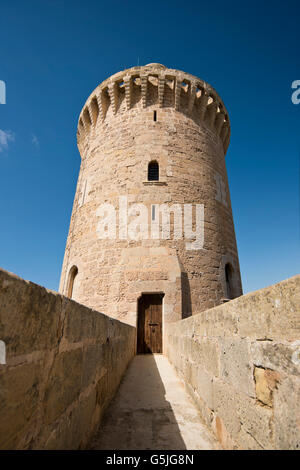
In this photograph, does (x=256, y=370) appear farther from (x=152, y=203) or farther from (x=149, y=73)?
(x=149, y=73)

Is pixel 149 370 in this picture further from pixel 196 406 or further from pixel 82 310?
pixel 82 310

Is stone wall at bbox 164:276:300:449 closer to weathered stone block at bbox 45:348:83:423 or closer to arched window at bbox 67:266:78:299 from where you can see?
weathered stone block at bbox 45:348:83:423

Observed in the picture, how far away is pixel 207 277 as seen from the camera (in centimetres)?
810

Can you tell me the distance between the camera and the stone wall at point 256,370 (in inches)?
46.1

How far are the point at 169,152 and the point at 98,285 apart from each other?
5.44 m

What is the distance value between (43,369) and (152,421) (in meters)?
1.90

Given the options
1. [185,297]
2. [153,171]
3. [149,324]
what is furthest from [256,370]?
[153,171]

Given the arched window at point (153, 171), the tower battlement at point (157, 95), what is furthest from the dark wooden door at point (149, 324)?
the tower battlement at point (157, 95)

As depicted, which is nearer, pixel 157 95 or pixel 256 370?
pixel 256 370

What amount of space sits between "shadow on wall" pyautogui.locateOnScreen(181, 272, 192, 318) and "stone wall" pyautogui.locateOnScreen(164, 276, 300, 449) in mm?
5109

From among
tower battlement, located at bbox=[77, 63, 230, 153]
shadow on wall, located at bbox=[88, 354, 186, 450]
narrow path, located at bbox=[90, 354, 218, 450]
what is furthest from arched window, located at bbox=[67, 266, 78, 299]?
tower battlement, located at bbox=[77, 63, 230, 153]

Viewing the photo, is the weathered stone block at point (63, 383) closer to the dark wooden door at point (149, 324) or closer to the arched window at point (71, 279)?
the dark wooden door at point (149, 324)

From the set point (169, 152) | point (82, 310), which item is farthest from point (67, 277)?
point (82, 310)

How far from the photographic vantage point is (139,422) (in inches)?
97.1
